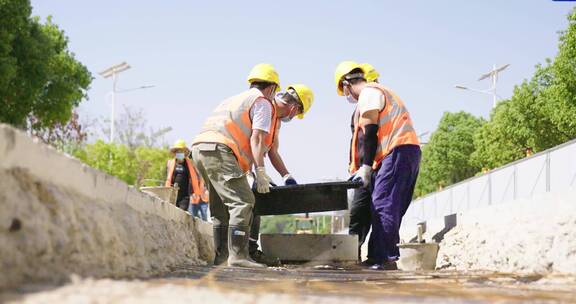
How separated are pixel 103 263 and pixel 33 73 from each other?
26.4 meters

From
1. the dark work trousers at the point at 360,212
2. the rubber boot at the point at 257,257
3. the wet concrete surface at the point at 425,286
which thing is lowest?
the wet concrete surface at the point at 425,286

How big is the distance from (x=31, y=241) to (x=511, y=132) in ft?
111

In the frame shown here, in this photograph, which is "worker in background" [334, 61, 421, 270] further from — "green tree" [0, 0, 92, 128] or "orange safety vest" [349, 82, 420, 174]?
"green tree" [0, 0, 92, 128]

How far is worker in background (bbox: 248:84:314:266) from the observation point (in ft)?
28.1

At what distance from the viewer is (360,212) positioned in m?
8.98

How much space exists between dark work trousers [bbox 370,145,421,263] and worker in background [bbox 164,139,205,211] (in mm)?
6951

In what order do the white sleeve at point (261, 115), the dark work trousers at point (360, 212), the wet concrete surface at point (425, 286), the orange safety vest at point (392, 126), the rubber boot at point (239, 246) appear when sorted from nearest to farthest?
the wet concrete surface at point (425, 286) → the rubber boot at point (239, 246) → the white sleeve at point (261, 115) → the orange safety vest at point (392, 126) → the dark work trousers at point (360, 212)

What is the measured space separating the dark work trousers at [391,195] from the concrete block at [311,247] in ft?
3.90

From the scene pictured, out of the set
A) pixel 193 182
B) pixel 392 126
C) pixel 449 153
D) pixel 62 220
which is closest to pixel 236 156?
pixel 392 126

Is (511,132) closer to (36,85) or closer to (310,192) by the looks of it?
(36,85)

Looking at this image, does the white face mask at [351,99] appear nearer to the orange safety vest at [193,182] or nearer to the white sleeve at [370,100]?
the white sleeve at [370,100]

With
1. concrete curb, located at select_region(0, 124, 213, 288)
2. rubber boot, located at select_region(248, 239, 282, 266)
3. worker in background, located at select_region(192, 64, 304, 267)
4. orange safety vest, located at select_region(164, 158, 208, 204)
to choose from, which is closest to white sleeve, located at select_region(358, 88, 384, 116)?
worker in background, located at select_region(192, 64, 304, 267)

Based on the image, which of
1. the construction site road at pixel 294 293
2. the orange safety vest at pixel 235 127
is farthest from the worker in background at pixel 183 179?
the construction site road at pixel 294 293

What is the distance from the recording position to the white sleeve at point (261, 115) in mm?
7250
